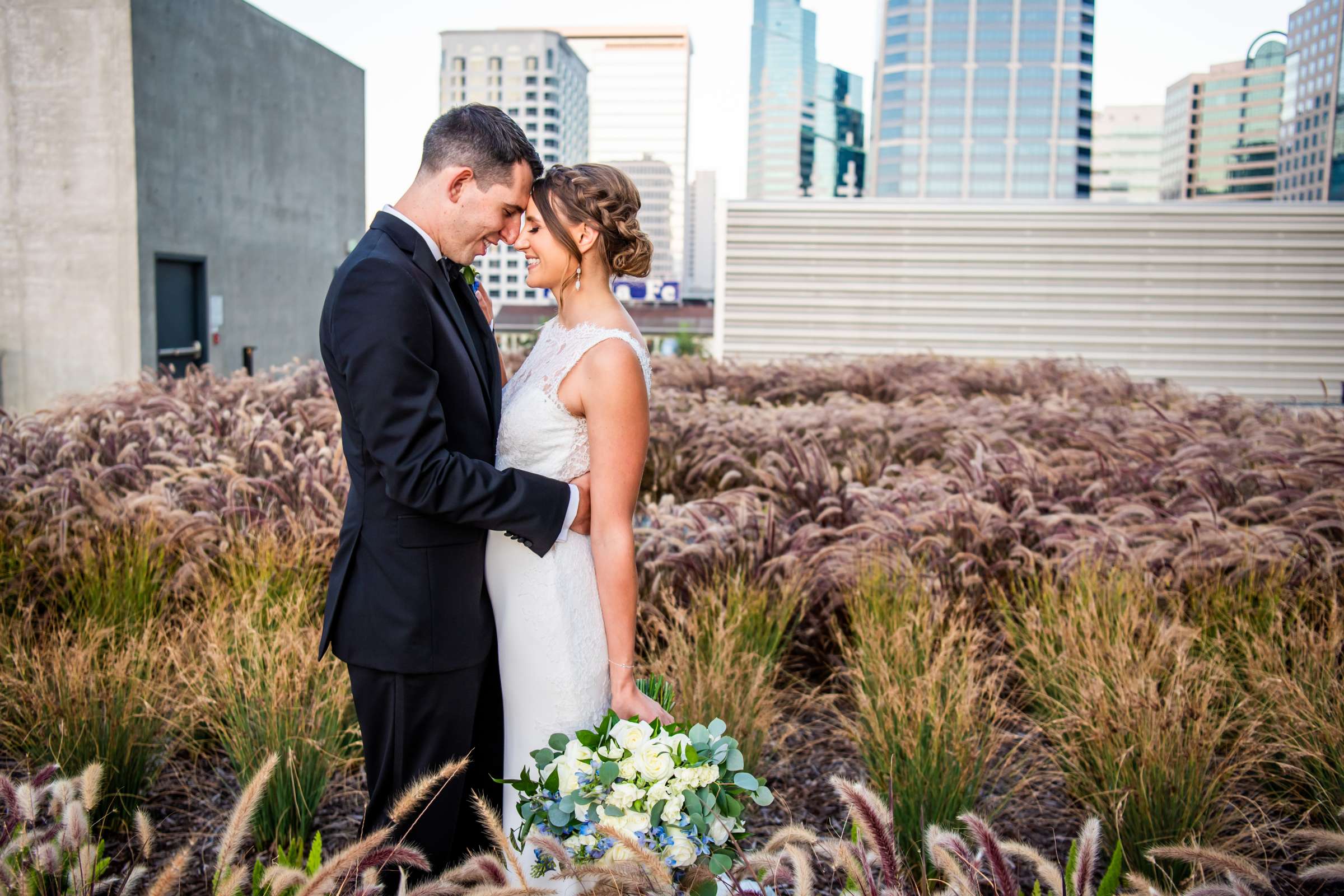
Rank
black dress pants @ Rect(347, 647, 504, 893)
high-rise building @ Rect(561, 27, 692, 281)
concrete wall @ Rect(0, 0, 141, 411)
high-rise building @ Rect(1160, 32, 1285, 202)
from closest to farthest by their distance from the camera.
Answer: black dress pants @ Rect(347, 647, 504, 893), concrete wall @ Rect(0, 0, 141, 411), high-rise building @ Rect(1160, 32, 1285, 202), high-rise building @ Rect(561, 27, 692, 281)

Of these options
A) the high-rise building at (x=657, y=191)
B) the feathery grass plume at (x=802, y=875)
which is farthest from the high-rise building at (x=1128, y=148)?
the feathery grass plume at (x=802, y=875)

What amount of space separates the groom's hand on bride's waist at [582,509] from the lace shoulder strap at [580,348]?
0.21 meters

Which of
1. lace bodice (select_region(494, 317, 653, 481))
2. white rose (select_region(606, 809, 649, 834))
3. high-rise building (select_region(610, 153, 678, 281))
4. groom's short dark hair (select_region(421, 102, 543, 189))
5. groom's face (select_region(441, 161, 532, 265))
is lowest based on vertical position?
white rose (select_region(606, 809, 649, 834))

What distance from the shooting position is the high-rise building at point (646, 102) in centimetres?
18988

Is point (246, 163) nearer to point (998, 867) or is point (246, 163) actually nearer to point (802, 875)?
point (802, 875)

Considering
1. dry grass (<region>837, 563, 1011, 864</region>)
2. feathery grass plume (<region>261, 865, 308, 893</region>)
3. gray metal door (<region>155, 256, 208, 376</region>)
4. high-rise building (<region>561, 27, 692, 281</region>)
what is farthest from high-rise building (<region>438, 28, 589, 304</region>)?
feathery grass plume (<region>261, 865, 308, 893</region>)

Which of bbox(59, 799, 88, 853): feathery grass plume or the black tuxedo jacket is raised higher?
the black tuxedo jacket

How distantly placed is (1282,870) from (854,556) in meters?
1.80

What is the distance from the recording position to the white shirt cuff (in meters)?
2.23

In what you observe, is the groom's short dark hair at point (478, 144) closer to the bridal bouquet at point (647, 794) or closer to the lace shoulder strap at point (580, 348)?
the lace shoulder strap at point (580, 348)

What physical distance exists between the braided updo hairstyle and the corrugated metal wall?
15.0 m

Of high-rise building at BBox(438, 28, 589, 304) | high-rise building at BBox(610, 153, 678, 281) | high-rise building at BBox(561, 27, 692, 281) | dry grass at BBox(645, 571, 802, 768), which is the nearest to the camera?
dry grass at BBox(645, 571, 802, 768)

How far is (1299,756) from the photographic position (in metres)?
2.87

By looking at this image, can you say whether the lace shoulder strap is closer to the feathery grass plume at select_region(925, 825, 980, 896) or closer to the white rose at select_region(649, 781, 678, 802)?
the white rose at select_region(649, 781, 678, 802)
